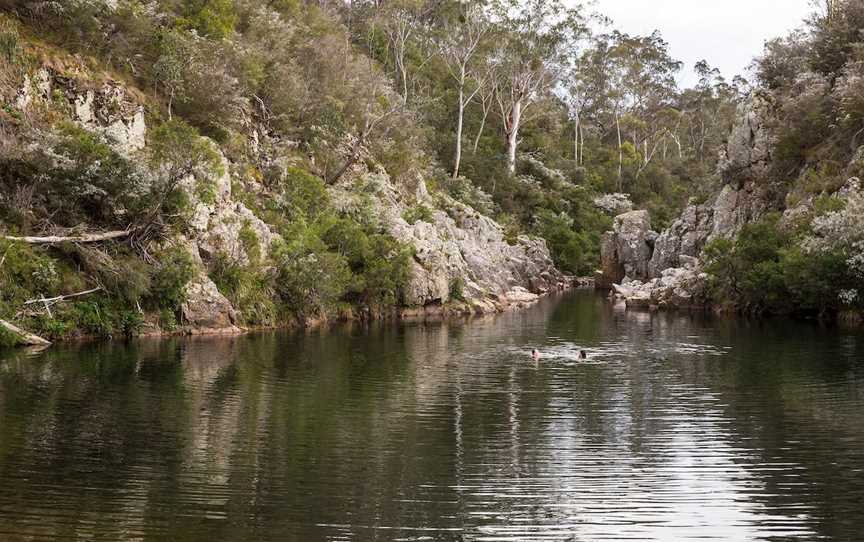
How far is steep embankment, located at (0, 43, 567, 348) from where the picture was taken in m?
35.9

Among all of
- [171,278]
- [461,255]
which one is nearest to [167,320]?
[171,278]

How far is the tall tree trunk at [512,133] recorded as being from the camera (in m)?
93.8

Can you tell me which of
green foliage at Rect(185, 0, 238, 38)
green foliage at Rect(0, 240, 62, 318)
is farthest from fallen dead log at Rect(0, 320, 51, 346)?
green foliage at Rect(185, 0, 238, 38)

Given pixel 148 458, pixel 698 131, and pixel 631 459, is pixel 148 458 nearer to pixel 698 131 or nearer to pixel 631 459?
pixel 631 459

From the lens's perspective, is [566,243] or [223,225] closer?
[223,225]

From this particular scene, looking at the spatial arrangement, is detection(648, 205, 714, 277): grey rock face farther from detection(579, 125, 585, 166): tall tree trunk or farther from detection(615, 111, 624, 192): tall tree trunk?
detection(579, 125, 585, 166): tall tree trunk

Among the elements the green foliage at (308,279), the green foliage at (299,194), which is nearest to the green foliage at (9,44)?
the green foliage at (308,279)

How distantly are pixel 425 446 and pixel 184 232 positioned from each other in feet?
85.4

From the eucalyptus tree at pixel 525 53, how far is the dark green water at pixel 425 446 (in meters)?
61.5

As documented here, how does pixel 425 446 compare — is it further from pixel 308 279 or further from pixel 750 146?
pixel 750 146

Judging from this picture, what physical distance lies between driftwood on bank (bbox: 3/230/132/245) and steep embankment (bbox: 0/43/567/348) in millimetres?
142

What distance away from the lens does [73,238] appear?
35.3m

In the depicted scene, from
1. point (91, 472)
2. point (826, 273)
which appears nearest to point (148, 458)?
point (91, 472)

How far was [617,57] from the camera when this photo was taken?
111 metres
